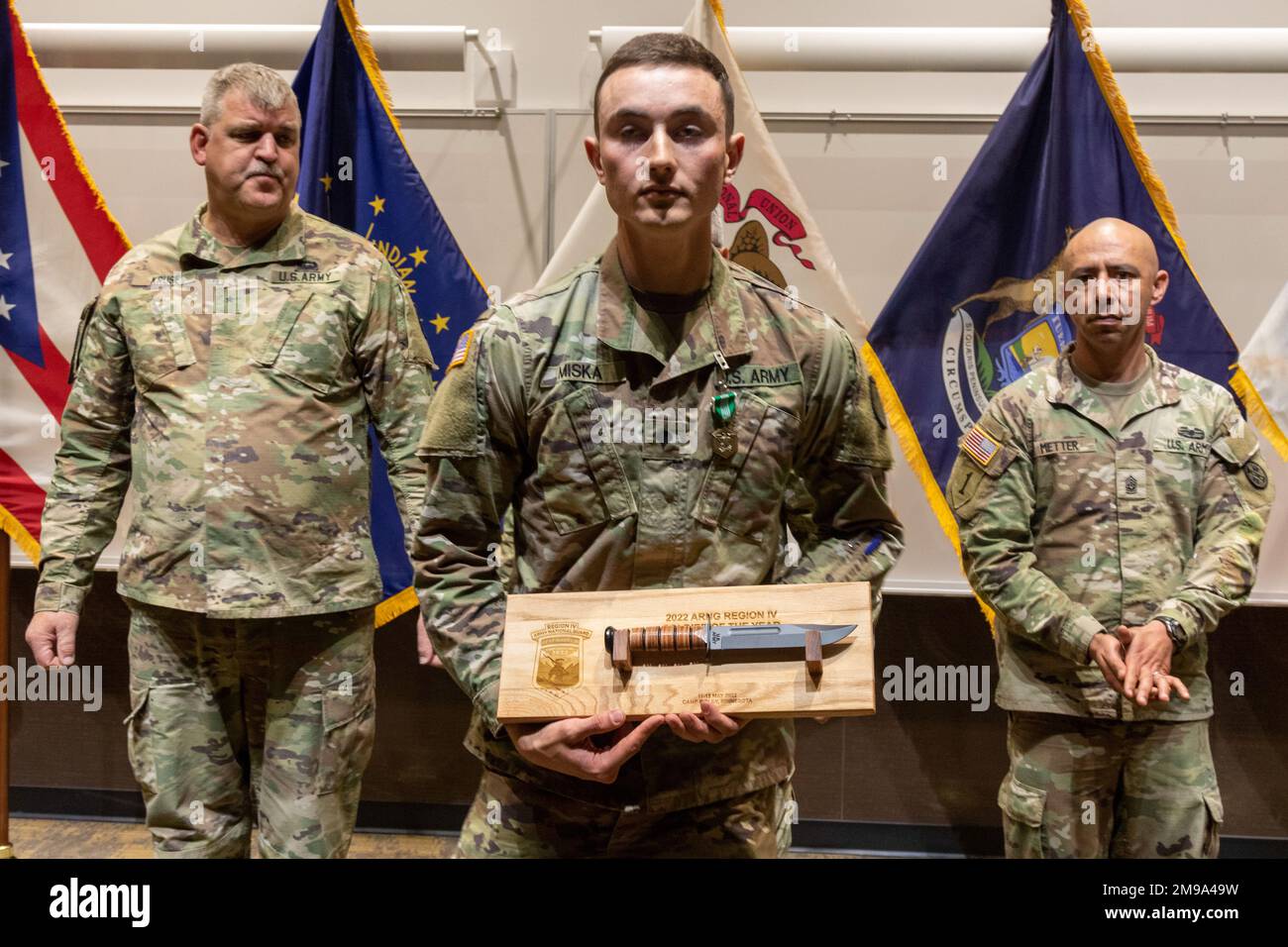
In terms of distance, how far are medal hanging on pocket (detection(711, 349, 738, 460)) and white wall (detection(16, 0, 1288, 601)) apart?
1929mm

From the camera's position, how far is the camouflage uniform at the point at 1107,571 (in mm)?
2295

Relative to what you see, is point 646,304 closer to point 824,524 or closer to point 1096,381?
point 824,524

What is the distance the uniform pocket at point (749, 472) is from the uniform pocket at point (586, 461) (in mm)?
100

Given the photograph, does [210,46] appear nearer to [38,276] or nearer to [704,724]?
[38,276]

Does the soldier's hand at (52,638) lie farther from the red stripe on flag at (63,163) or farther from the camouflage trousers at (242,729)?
the red stripe on flag at (63,163)

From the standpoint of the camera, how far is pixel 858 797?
3.47m

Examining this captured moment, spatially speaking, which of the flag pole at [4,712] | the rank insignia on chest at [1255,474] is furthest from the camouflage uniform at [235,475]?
the rank insignia on chest at [1255,474]

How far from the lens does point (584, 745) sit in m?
1.33

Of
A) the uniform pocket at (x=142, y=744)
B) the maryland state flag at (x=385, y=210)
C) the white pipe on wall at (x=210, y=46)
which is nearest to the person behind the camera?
the uniform pocket at (x=142, y=744)

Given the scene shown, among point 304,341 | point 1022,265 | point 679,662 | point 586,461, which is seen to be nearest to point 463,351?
point 586,461

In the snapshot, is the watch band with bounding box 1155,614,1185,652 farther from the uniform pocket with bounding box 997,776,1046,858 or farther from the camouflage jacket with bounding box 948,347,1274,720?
the uniform pocket with bounding box 997,776,1046,858

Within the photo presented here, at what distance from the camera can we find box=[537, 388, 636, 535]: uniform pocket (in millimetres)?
1429

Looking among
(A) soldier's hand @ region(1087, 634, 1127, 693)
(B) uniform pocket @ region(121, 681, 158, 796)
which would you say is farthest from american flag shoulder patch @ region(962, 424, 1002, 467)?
(B) uniform pocket @ region(121, 681, 158, 796)

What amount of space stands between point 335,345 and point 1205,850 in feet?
6.33
